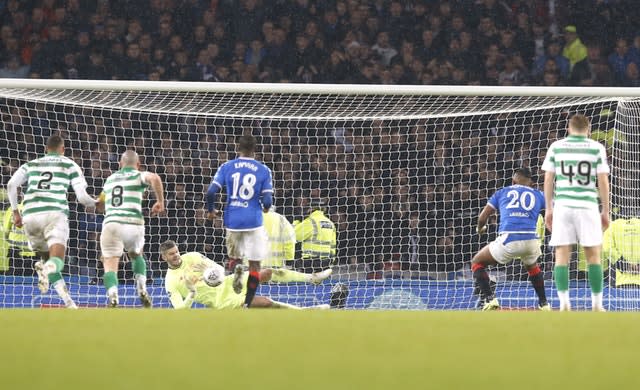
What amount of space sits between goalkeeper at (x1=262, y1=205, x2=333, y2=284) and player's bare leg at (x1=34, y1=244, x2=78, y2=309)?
2.28m

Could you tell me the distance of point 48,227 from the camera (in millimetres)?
9102

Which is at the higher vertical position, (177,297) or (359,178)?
(359,178)

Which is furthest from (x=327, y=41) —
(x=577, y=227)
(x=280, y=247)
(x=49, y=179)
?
(x=577, y=227)

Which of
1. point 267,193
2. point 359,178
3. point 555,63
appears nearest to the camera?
point 267,193

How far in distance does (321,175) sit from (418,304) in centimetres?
196

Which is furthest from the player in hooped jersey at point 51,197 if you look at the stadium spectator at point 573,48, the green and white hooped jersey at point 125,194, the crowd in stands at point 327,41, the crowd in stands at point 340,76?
the stadium spectator at point 573,48

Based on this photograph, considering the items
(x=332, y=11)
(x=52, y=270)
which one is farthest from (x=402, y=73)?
(x=52, y=270)

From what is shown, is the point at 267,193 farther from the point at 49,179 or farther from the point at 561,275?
the point at 561,275

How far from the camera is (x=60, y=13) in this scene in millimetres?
15469

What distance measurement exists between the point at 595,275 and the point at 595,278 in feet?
0.09

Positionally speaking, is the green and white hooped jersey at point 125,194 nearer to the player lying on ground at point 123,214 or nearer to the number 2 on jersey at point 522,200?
the player lying on ground at point 123,214

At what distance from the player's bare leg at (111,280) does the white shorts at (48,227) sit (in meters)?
0.41

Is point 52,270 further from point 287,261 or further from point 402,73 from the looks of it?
point 402,73

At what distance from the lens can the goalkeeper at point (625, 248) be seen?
10.5 metres
